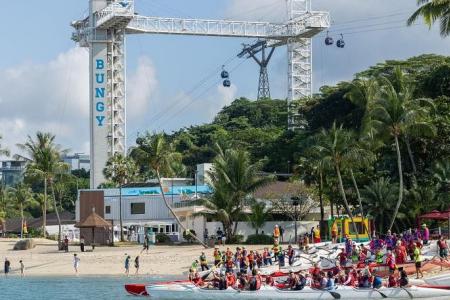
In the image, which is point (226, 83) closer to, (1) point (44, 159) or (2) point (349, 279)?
(1) point (44, 159)

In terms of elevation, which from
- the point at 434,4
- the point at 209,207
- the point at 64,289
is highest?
the point at 434,4

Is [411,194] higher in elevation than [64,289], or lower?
higher

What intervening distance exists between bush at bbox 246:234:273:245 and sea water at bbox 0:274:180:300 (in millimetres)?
11654

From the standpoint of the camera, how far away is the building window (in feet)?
276

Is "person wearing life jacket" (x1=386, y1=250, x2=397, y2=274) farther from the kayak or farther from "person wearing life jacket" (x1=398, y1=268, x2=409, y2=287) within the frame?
the kayak

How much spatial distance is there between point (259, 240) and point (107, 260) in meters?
11.1

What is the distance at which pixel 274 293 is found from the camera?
133 ft

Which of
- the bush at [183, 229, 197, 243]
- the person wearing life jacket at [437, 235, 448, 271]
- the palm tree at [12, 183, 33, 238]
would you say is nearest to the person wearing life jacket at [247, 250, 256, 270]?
the person wearing life jacket at [437, 235, 448, 271]

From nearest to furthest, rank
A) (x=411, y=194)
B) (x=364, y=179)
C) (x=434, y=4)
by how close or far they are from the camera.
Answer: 1. (x=434, y=4)
2. (x=411, y=194)
3. (x=364, y=179)

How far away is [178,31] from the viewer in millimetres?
98312

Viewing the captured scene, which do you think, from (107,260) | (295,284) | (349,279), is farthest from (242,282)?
(107,260)

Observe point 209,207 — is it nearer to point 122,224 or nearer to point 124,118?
point 122,224

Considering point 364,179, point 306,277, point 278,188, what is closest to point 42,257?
point 278,188

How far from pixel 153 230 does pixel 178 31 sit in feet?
84.2
